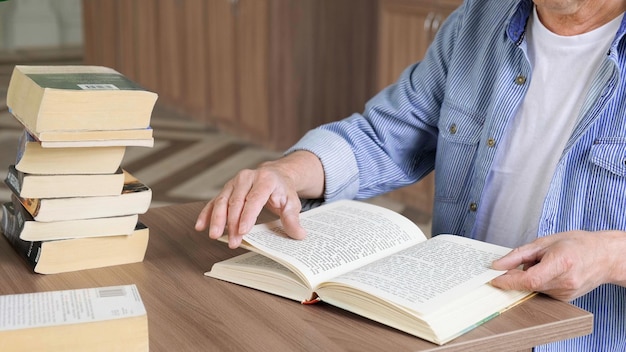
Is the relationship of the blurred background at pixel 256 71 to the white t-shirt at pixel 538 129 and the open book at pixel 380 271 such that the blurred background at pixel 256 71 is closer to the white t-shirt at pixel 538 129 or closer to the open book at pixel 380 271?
the white t-shirt at pixel 538 129

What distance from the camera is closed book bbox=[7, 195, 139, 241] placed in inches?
56.0

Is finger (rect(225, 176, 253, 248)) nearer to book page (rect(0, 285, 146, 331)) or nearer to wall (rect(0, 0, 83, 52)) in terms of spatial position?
book page (rect(0, 285, 146, 331))

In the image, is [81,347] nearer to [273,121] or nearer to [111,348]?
[111,348]

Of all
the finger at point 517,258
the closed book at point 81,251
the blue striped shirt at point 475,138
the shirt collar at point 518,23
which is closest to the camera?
the finger at point 517,258

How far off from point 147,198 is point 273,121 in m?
3.70

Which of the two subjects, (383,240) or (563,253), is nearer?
(563,253)

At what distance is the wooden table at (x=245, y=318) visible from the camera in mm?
1198

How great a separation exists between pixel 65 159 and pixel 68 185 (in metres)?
0.04

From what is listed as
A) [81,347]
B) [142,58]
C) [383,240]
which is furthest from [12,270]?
[142,58]

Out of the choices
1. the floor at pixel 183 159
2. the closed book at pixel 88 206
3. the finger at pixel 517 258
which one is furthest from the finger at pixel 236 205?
the floor at pixel 183 159

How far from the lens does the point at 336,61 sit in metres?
5.13

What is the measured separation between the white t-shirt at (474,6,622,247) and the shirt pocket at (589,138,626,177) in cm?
9

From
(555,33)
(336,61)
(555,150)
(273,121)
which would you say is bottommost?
(273,121)

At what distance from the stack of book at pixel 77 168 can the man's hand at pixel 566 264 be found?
55cm
